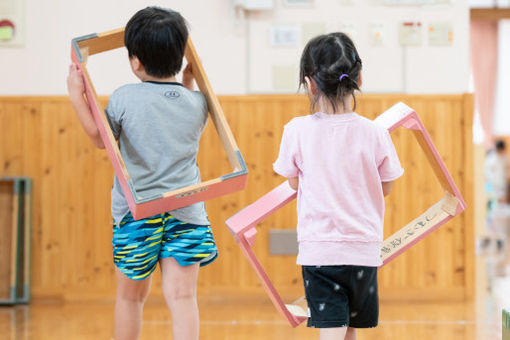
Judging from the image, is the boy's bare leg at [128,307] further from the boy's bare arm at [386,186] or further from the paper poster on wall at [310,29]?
the paper poster on wall at [310,29]

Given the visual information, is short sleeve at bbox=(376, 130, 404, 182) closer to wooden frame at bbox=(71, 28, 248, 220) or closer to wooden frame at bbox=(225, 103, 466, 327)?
wooden frame at bbox=(225, 103, 466, 327)

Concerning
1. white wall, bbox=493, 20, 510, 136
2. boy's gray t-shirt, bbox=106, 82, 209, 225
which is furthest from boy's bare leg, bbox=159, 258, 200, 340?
white wall, bbox=493, 20, 510, 136

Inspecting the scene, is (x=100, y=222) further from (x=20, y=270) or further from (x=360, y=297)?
(x=360, y=297)

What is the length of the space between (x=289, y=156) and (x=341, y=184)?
146mm

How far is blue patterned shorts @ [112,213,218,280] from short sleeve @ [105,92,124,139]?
8.8 inches

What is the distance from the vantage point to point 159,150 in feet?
5.13

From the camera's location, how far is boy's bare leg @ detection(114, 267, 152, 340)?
1.66 metres

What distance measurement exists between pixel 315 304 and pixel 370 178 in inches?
12.8

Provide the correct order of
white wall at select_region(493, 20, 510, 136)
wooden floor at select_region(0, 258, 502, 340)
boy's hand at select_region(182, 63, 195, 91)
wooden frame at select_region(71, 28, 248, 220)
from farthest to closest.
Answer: white wall at select_region(493, 20, 510, 136)
wooden floor at select_region(0, 258, 502, 340)
boy's hand at select_region(182, 63, 195, 91)
wooden frame at select_region(71, 28, 248, 220)

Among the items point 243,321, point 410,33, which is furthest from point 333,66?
point 410,33

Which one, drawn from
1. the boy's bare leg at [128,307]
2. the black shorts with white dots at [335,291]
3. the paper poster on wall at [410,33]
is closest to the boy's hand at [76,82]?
the boy's bare leg at [128,307]

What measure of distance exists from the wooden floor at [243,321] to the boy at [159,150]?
0.99 meters

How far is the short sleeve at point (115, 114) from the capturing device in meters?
1.58

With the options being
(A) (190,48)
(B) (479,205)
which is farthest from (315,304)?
(B) (479,205)
